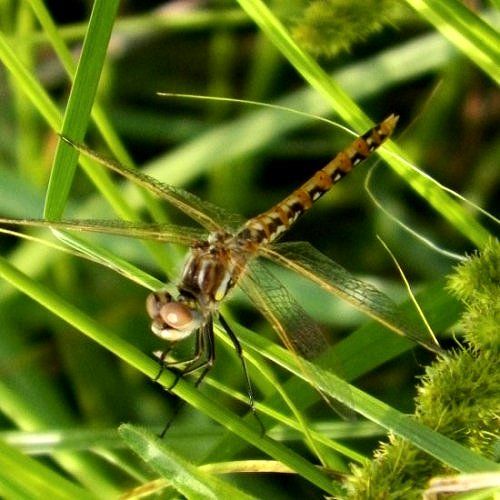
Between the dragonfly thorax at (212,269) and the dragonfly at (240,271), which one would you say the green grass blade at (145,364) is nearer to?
the dragonfly at (240,271)

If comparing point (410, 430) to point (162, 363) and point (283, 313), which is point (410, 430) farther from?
point (283, 313)

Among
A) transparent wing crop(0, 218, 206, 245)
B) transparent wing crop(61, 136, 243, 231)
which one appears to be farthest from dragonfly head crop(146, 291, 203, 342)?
transparent wing crop(61, 136, 243, 231)

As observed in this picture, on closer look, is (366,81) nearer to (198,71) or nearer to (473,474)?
(198,71)

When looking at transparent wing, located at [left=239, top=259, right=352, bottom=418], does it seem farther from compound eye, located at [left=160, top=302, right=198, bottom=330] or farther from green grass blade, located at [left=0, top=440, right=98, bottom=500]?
green grass blade, located at [left=0, top=440, right=98, bottom=500]

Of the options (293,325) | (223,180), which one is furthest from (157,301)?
(223,180)

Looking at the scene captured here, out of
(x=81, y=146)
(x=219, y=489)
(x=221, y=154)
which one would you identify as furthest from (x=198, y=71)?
(x=219, y=489)

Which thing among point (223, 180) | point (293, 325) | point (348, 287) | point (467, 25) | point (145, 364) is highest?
point (223, 180)
